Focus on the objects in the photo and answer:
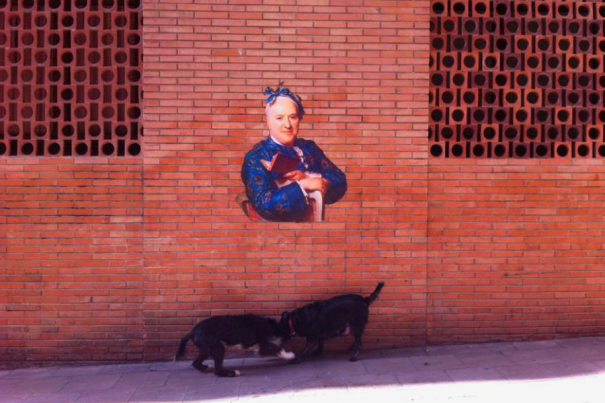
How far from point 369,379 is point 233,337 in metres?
1.40

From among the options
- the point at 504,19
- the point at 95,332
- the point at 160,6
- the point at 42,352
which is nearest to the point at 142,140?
the point at 160,6

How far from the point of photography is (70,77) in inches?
249

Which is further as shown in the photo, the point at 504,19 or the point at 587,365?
the point at 504,19

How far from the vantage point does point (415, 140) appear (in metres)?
6.21

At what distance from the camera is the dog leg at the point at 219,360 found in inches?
218

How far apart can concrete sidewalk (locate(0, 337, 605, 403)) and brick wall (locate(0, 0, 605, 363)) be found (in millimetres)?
406

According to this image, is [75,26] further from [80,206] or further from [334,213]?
[334,213]

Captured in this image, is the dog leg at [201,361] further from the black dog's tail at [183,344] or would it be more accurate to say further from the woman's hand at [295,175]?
the woman's hand at [295,175]

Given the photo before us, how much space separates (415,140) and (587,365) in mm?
2880

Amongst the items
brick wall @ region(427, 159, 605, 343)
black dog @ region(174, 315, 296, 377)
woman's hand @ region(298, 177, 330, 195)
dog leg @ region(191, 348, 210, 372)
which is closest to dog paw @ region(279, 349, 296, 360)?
black dog @ region(174, 315, 296, 377)

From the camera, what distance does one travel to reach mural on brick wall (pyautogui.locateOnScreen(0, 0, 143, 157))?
6.22 meters

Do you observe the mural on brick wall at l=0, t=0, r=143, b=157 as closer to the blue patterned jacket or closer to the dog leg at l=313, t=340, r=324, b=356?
the blue patterned jacket

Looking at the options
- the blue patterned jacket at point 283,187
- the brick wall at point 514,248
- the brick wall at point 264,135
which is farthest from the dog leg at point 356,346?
the blue patterned jacket at point 283,187

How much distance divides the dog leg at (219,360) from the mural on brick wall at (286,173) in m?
1.44
